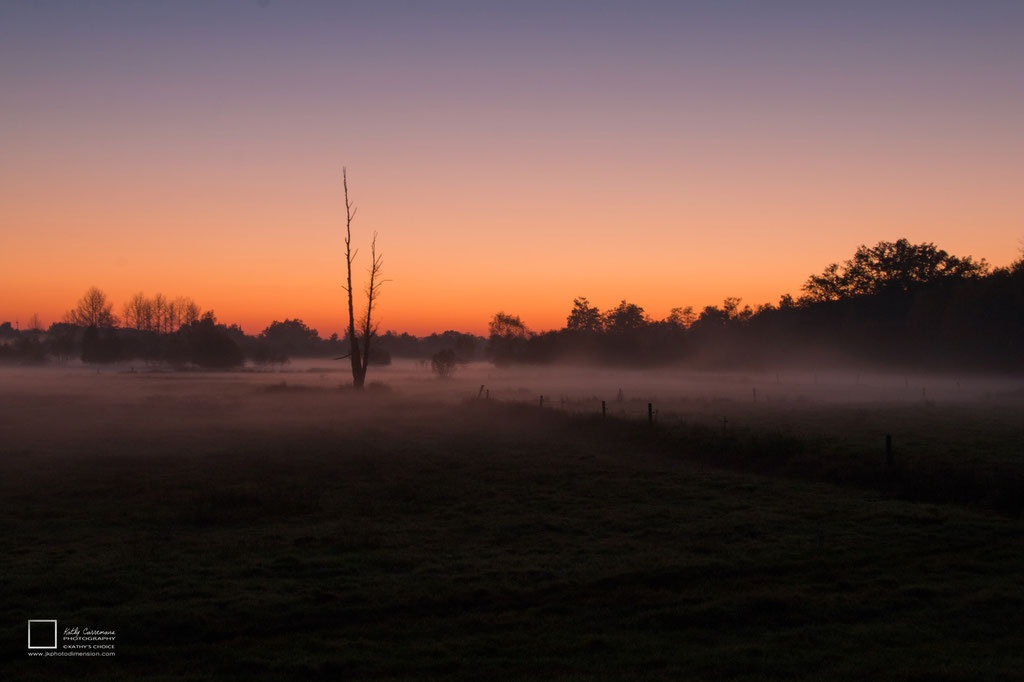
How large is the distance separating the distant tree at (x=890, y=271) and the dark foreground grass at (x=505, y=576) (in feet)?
313

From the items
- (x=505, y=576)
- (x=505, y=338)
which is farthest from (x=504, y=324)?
(x=505, y=576)

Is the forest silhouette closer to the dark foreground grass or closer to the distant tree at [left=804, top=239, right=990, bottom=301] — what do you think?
the distant tree at [left=804, top=239, right=990, bottom=301]

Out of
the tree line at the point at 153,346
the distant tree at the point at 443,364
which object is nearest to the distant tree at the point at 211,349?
the tree line at the point at 153,346

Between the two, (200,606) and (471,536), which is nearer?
(200,606)

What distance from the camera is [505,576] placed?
11.1 m

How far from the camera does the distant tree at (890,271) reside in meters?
98.9

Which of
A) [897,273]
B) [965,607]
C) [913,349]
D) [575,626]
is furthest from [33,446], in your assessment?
[897,273]

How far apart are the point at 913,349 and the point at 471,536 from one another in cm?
8818

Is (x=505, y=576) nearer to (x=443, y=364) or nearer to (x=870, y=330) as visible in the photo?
(x=443, y=364)

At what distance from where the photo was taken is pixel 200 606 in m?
9.57

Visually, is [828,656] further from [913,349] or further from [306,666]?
[913,349]

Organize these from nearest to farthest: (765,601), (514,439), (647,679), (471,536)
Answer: (647,679) → (765,601) → (471,536) → (514,439)

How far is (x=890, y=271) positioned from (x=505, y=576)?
111186 mm

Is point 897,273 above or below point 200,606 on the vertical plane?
above
